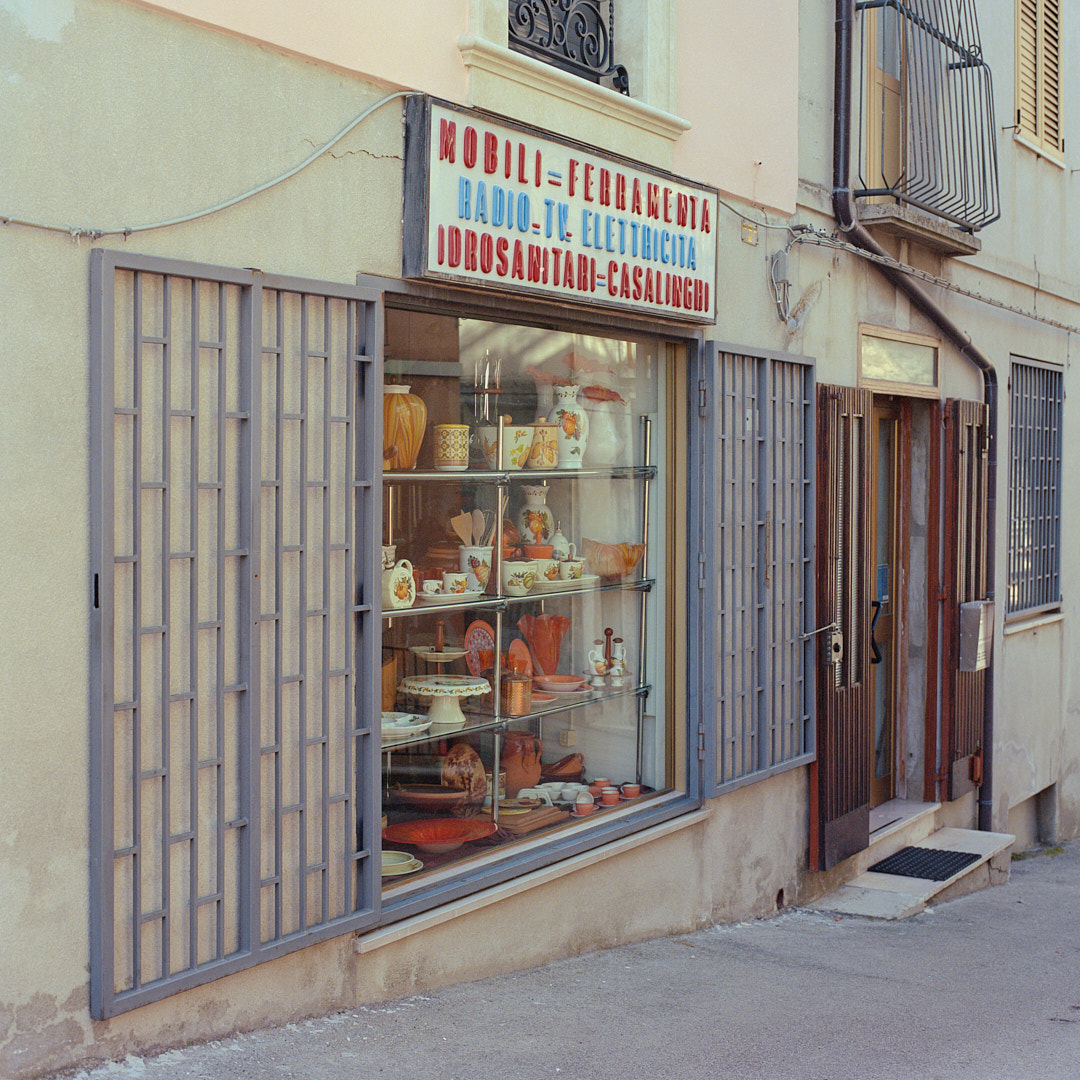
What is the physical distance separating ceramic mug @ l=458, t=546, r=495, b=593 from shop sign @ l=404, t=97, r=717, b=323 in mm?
1059

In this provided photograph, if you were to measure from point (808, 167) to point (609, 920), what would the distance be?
12.9 ft

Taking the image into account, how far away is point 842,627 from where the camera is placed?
7090 mm

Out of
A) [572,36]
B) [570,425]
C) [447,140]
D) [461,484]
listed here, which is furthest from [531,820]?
[572,36]

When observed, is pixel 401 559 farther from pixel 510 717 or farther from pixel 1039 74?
pixel 1039 74

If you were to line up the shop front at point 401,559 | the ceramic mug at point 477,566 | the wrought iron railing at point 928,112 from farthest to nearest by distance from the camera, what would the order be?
the wrought iron railing at point 928,112, the ceramic mug at point 477,566, the shop front at point 401,559

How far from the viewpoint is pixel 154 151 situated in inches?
139

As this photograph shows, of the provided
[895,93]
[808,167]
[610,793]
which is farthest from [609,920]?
[895,93]

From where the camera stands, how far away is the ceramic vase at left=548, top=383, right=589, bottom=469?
566cm

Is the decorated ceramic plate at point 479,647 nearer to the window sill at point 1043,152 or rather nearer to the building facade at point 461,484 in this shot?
the building facade at point 461,484

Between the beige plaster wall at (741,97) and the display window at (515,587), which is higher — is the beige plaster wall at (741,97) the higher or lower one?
the higher one

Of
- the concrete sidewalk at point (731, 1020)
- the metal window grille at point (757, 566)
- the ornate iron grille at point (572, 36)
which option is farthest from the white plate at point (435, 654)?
the ornate iron grille at point (572, 36)

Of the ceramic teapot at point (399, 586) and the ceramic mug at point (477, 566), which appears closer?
the ceramic teapot at point (399, 586)

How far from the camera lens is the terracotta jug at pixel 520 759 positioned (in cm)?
546

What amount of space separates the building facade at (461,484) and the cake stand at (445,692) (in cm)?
2
